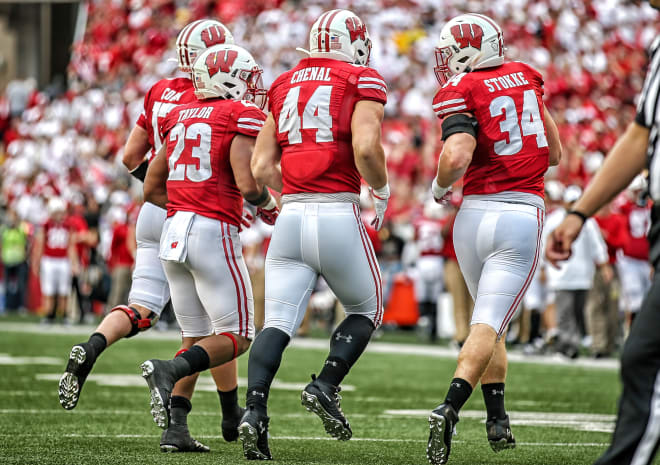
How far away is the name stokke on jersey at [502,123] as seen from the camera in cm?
562

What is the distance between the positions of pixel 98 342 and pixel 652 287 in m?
3.34

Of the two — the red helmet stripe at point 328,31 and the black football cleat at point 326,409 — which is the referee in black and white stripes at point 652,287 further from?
the red helmet stripe at point 328,31

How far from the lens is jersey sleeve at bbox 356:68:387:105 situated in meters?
5.53

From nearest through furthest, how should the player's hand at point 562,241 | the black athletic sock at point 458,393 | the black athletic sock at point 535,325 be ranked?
1. the player's hand at point 562,241
2. the black athletic sock at point 458,393
3. the black athletic sock at point 535,325

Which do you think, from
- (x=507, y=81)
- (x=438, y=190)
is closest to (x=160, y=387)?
(x=438, y=190)

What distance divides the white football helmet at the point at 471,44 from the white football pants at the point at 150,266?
1783 millimetres

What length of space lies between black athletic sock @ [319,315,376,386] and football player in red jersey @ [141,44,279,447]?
582 millimetres

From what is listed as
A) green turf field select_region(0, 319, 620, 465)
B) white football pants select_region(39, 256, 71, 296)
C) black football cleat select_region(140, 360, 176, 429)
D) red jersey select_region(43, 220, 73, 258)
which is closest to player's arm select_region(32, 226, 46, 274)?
red jersey select_region(43, 220, 73, 258)

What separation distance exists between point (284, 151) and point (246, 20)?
18.9 meters

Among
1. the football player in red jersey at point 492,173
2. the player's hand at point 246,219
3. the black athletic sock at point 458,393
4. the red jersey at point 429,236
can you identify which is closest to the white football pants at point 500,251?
the football player in red jersey at point 492,173

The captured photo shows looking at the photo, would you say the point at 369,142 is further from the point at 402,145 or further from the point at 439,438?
the point at 402,145

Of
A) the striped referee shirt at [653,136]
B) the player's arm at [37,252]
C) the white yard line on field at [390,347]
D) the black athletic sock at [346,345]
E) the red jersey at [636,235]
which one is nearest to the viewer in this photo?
the striped referee shirt at [653,136]

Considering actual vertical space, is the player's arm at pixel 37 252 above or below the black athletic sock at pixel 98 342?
below

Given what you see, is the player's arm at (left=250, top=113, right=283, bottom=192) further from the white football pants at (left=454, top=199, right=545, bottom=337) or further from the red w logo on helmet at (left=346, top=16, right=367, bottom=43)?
the white football pants at (left=454, top=199, right=545, bottom=337)
